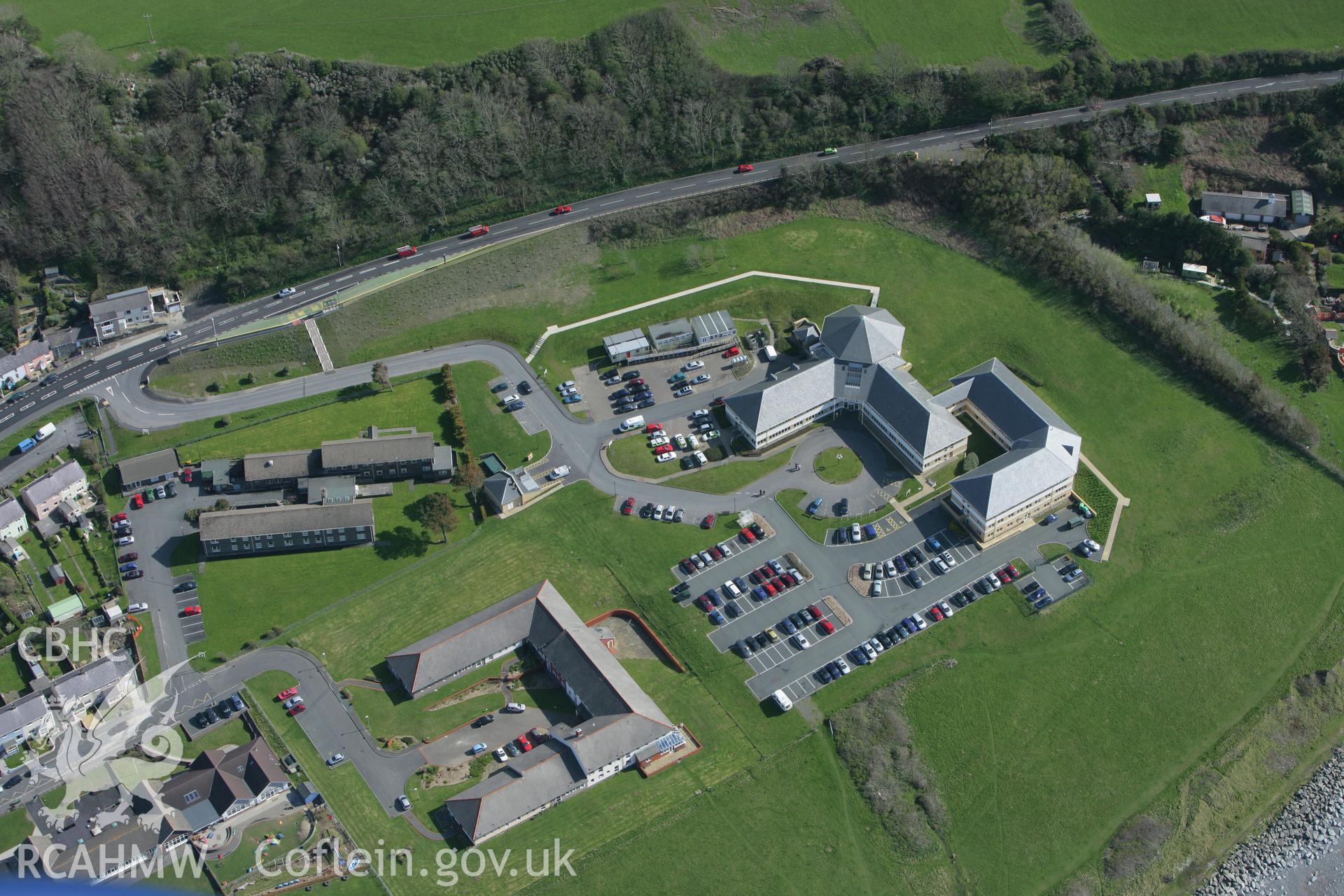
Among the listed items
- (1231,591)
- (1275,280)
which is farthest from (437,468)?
(1275,280)

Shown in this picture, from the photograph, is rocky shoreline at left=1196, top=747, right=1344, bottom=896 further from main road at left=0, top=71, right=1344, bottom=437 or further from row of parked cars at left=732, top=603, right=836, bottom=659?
main road at left=0, top=71, right=1344, bottom=437

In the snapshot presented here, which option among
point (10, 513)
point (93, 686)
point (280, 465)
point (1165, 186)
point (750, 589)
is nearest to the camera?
point (93, 686)

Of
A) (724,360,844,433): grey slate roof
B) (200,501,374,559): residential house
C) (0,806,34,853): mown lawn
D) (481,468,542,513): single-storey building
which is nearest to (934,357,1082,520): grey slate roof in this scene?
(724,360,844,433): grey slate roof

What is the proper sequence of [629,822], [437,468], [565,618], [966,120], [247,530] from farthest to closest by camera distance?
[966,120] < [437,468] < [247,530] < [565,618] < [629,822]

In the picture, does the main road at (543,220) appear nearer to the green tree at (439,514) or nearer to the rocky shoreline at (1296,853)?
the green tree at (439,514)

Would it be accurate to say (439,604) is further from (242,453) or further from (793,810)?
(793,810)

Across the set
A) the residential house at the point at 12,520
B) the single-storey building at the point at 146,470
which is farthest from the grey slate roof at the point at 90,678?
the single-storey building at the point at 146,470

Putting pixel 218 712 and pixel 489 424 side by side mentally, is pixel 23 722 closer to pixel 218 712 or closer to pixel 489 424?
pixel 218 712

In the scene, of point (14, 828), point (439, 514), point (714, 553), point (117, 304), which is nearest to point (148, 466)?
point (117, 304)
